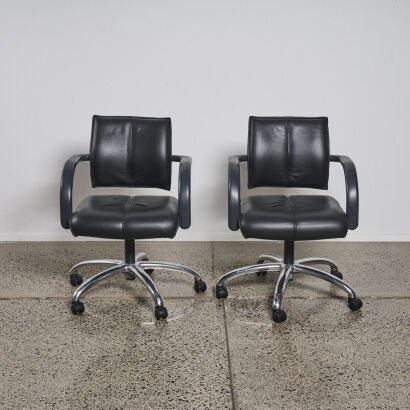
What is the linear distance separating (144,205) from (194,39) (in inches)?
56.4

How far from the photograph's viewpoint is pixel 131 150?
3.28 metres

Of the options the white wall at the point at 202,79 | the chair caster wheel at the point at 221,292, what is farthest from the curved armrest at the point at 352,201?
the white wall at the point at 202,79

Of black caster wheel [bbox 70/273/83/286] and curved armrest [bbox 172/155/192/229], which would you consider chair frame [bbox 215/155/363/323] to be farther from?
black caster wheel [bbox 70/273/83/286]

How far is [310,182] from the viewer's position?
130 inches

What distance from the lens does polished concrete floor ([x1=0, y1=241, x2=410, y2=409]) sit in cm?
225

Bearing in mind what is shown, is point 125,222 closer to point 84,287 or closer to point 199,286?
point 84,287

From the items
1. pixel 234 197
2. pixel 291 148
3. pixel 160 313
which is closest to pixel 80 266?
pixel 160 313

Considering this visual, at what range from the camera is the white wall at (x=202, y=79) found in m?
3.93

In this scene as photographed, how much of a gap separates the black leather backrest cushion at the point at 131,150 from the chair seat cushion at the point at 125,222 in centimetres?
29

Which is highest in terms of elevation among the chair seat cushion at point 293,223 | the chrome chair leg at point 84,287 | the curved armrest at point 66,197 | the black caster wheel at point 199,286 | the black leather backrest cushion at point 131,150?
the black leather backrest cushion at point 131,150

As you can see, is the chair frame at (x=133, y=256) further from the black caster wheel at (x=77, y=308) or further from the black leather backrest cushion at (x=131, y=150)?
the black leather backrest cushion at (x=131, y=150)

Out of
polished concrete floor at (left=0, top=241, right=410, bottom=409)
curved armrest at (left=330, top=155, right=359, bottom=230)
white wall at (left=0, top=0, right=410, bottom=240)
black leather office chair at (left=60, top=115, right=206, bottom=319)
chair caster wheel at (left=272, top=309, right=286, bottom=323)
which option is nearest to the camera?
polished concrete floor at (left=0, top=241, right=410, bottom=409)

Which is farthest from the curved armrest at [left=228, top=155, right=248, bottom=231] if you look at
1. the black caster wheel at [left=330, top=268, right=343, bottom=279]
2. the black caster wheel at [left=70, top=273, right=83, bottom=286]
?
the black caster wheel at [left=70, top=273, right=83, bottom=286]

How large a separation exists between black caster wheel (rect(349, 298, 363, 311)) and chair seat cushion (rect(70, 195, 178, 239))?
98 centimetres
